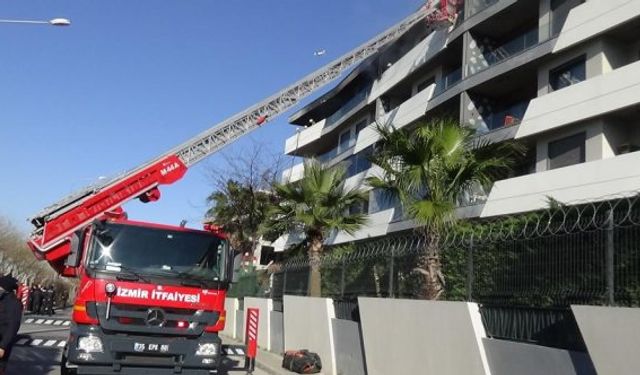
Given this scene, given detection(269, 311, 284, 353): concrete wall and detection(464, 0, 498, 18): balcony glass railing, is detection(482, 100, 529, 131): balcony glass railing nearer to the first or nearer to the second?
detection(464, 0, 498, 18): balcony glass railing

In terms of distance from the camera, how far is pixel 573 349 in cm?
702

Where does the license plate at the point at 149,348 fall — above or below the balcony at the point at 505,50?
below

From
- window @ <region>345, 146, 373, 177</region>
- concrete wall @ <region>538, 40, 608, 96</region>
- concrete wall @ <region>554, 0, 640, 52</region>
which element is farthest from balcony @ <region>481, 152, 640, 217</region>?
window @ <region>345, 146, 373, 177</region>

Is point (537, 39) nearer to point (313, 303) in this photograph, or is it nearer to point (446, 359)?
point (313, 303)

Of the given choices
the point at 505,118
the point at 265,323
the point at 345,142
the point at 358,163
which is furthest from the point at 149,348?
the point at 345,142

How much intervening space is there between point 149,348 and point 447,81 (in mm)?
22524

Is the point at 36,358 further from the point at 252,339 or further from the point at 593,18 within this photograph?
the point at 593,18

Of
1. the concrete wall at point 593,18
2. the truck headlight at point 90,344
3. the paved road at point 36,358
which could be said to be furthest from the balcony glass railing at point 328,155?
the truck headlight at point 90,344

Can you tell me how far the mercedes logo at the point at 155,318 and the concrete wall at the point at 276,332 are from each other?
830 cm

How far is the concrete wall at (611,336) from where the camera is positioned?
5797 millimetres

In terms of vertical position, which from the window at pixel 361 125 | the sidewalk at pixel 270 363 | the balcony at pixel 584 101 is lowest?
the sidewalk at pixel 270 363

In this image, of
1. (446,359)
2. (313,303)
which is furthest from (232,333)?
(446,359)

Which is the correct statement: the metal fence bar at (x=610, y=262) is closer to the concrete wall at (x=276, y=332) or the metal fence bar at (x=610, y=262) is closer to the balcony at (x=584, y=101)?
the concrete wall at (x=276, y=332)

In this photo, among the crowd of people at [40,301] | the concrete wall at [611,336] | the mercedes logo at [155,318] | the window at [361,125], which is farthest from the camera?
the window at [361,125]
